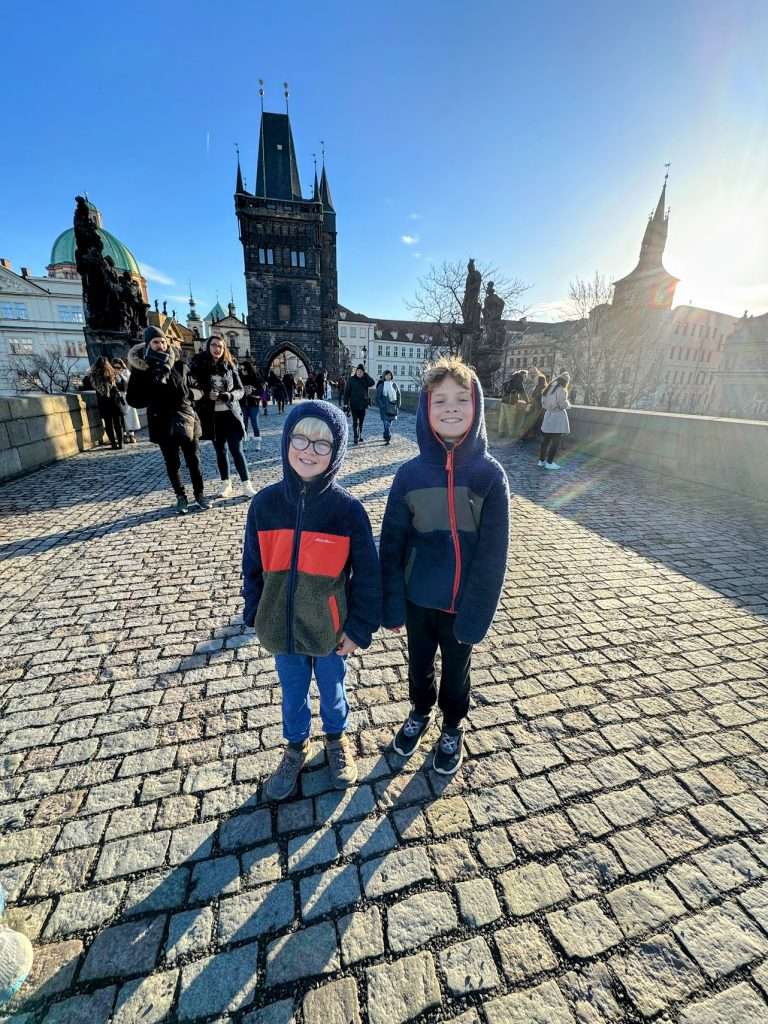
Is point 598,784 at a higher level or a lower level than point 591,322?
lower

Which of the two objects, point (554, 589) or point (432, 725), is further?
point (554, 589)

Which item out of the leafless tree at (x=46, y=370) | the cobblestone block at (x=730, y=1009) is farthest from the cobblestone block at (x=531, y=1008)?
the leafless tree at (x=46, y=370)

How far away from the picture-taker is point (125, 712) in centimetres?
247

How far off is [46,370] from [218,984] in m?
54.9

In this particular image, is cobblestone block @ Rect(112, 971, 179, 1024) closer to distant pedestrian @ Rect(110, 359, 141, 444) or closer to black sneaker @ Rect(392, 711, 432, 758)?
black sneaker @ Rect(392, 711, 432, 758)

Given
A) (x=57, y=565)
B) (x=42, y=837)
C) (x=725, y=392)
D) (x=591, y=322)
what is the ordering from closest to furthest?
1. (x=42, y=837)
2. (x=57, y=565)
3. (x=591, y=322)
4. (x=725, y=392)

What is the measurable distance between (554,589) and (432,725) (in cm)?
209

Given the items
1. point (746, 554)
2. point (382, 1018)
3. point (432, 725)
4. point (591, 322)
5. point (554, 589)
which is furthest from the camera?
point (591, 322)

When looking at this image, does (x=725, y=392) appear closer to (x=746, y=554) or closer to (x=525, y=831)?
(x=746, y=554)

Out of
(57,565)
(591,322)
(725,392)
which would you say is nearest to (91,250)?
(57,565)

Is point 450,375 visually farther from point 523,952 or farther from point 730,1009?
point 730,1009

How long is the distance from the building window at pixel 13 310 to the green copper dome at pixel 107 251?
290 inches

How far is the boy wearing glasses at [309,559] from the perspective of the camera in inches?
70.9

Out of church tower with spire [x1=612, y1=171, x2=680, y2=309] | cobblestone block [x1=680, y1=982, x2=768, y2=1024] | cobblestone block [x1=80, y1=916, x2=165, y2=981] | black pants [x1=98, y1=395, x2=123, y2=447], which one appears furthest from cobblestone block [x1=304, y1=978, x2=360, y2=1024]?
church tower with spire [x1=612, y1=171, x2=680, y2=309]
